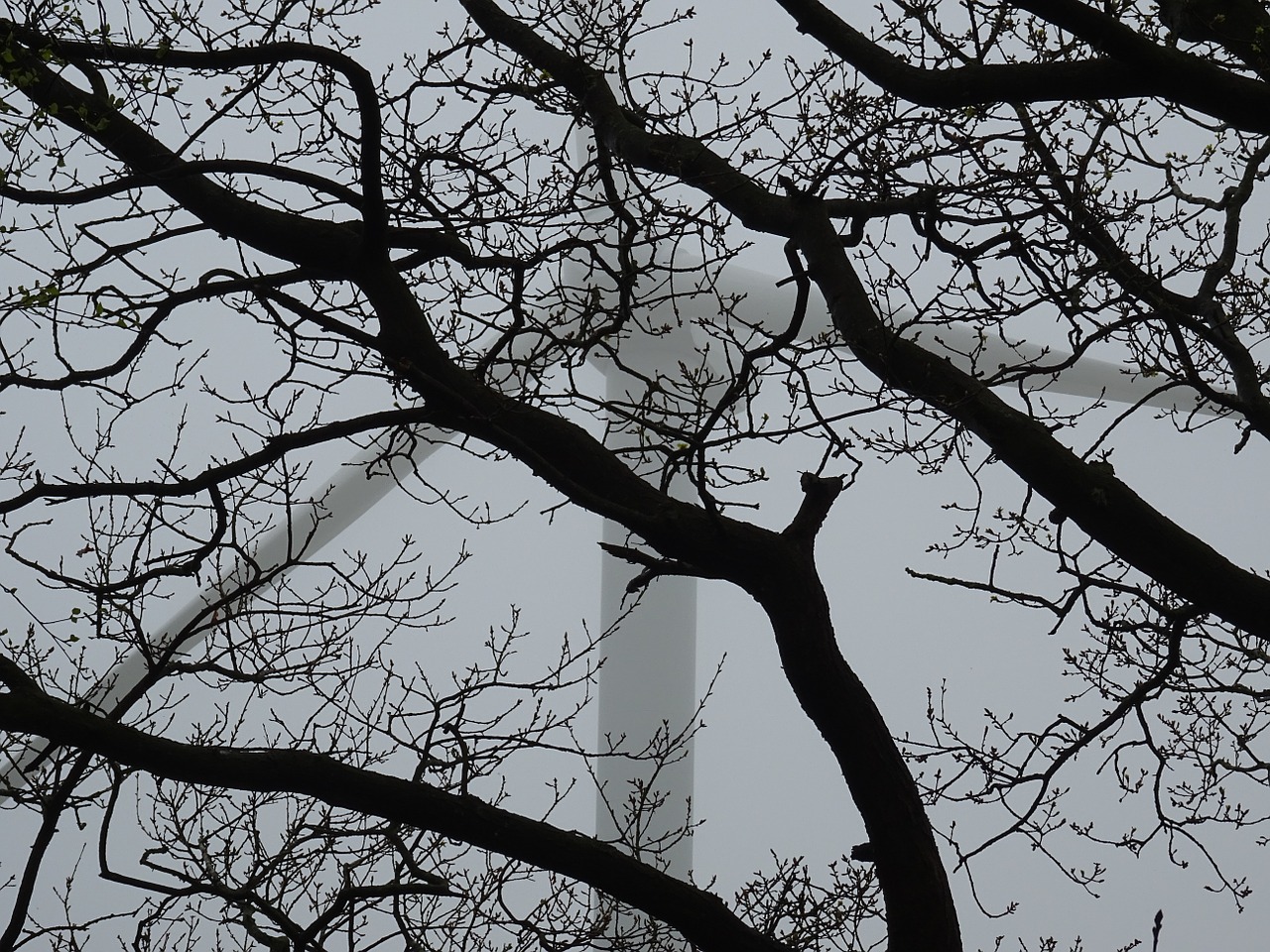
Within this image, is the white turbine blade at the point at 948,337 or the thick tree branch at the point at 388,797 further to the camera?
the white turbine blade at the point at 948,337

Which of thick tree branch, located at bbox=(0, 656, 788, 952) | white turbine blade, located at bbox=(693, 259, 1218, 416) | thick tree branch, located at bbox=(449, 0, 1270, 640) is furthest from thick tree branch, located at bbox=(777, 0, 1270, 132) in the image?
white turbine blade, located at bbox=(693, 259, 1218, 416)

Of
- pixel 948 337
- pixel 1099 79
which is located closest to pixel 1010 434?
pixel 1099 79

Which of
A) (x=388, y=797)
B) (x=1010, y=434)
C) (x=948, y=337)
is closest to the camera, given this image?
(x=388, y=797)

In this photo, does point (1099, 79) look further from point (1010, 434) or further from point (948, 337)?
point (948, 337)

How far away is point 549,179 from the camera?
3924mm

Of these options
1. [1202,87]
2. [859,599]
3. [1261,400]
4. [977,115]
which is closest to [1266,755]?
[859,599]

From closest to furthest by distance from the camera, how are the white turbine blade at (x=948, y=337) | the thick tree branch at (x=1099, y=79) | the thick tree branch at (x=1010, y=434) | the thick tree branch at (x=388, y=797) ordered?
the thick tree branch at (x=1099, y=79) < the thick tree branch at (x=388, y=797) < the thick tree branch at (x=1010, y=434) < the white turbine blade at (x=948, y=337)

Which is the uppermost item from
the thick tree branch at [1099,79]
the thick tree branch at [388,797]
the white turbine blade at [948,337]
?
the white turbine blade at [948,337]

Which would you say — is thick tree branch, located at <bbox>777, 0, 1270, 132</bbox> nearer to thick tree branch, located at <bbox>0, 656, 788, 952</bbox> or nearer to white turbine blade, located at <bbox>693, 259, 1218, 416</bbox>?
thick tree branch, located at <bbox>0, 656, 788, 952</bbox>

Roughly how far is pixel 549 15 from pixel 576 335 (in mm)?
1070

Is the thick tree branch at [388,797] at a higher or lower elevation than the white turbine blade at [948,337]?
lower

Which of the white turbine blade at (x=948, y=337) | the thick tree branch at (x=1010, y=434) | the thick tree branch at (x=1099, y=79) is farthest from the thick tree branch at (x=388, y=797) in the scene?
the white turbine blade at (x=948, y=337)

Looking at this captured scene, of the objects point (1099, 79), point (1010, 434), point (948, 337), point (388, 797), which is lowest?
point (388, 797)

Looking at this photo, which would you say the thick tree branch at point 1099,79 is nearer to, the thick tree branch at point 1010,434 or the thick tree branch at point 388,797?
the thick tree branch at point 1010,434
